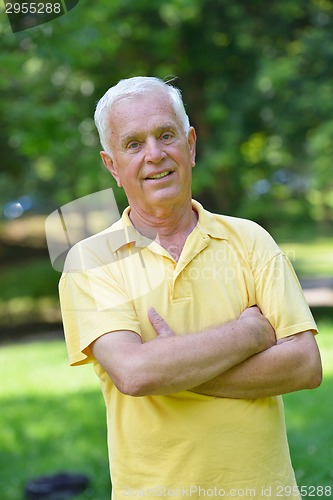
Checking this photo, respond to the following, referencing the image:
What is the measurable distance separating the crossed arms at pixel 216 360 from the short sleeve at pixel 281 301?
23mm

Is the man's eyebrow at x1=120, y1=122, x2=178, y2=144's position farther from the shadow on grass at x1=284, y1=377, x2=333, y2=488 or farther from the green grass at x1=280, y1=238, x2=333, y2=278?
the green grass at x1=280, y1=238, x2=333, y2=278

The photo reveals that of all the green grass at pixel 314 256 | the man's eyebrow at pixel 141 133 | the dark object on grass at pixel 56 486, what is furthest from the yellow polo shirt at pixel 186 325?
the green grass at pixel 314 256

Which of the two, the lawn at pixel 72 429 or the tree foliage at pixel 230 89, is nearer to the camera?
the lawn at pixel 72 429

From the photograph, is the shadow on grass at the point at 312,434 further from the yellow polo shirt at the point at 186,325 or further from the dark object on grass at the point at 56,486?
the yellow polo shirt at the point at 186,325

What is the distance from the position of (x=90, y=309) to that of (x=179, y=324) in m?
0.23

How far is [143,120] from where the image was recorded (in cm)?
188

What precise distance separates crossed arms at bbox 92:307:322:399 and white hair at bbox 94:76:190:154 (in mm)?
506

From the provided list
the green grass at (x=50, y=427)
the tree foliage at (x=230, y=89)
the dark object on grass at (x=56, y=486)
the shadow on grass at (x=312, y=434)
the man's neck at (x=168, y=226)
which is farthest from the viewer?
the tree foliage at (x=230, y=89)

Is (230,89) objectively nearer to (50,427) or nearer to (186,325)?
(50,427)

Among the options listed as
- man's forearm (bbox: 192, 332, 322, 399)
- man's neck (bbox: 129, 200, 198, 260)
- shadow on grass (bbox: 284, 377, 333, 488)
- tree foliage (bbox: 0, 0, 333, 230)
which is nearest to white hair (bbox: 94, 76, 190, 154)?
man's neck (bbox: 129, 200, 198, 260)

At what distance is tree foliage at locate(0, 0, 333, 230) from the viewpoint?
951 centimetres

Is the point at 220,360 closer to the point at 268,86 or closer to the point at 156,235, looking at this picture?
the point at 156,235

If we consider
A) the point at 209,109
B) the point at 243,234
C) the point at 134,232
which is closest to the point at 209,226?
the point at 243,234

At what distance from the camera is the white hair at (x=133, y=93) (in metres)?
1.89
